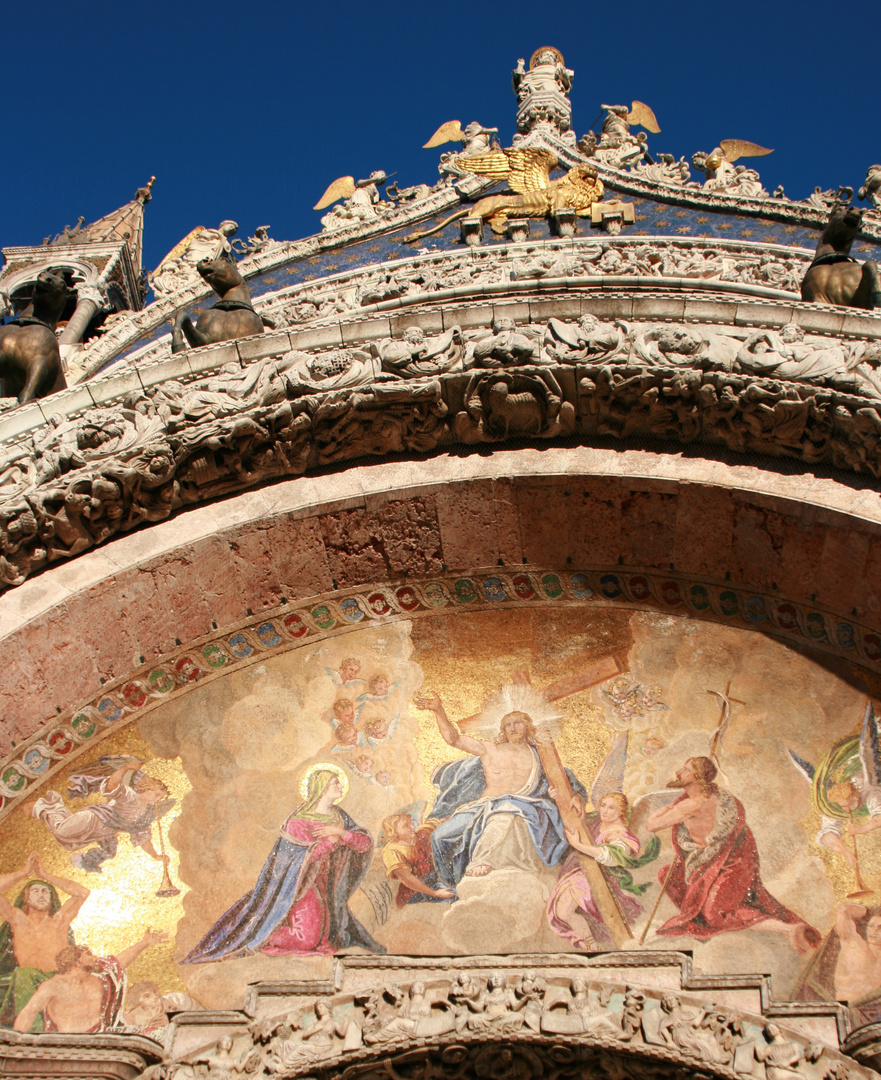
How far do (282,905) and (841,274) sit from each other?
16.1 ft

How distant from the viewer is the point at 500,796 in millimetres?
5664

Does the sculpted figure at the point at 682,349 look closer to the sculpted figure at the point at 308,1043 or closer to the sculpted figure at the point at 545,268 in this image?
the sculpted figure at the point at 545,268

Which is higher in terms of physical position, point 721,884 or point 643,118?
point 643,118

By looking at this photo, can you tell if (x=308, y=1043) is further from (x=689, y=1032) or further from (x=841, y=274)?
(x=841, y=274)

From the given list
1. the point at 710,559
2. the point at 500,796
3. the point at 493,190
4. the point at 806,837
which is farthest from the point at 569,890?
the point at 493,190

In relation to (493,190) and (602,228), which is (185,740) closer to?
(602,228)

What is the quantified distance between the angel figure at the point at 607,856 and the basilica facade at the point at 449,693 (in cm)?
2

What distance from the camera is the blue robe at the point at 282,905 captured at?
515 centimetres

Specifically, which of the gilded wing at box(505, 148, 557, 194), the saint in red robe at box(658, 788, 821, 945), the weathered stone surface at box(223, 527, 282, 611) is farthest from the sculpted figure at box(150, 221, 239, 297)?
the saint in red robe at box(658, 788, 821, 945)

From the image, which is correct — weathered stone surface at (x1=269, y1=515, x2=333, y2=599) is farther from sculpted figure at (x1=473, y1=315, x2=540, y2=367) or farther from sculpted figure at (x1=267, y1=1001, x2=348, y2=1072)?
sculpted figure at (x1=267, y1=1001, x2=348, y2=1072)

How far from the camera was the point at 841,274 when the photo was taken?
706 cm

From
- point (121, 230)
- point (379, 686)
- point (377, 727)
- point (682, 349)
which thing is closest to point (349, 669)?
point (379, 686)

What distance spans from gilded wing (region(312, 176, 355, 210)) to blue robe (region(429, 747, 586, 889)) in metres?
7.29

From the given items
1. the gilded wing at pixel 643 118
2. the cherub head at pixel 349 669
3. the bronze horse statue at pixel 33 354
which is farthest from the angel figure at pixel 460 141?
the cherub head at pixel 349 669
